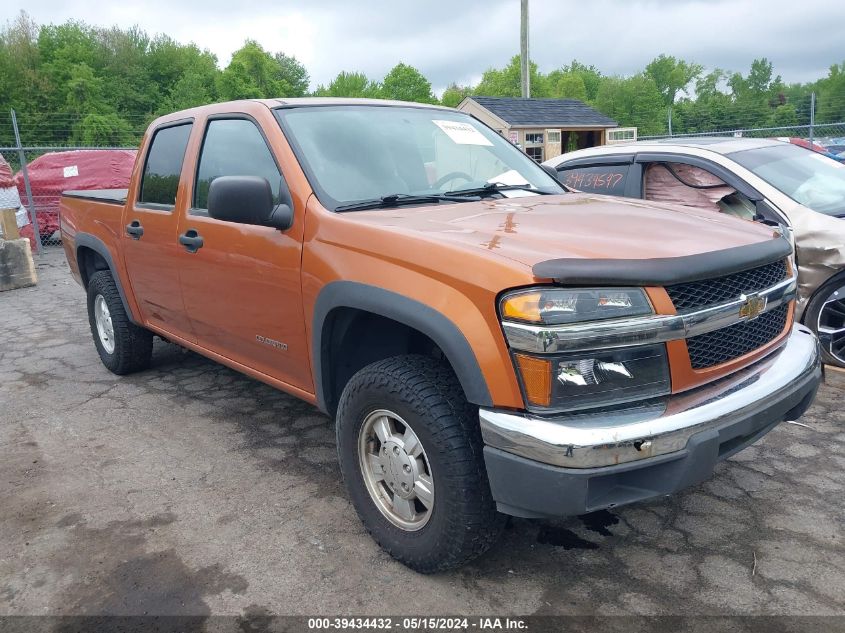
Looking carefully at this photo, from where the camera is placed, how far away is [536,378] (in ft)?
7.09

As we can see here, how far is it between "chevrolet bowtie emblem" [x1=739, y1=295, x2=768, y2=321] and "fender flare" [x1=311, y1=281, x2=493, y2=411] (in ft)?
3.29

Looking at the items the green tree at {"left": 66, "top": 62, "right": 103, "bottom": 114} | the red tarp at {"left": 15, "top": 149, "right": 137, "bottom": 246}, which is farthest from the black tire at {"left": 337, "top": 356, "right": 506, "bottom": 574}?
the green tree at {"left": 66, "top": 62, "right": 103, "bottom": 114}

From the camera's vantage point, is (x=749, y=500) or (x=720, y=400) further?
(x=749, y=500)

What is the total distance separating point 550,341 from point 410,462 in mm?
803

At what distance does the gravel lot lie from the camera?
8.38 feet

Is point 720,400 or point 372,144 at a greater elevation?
point 372,144

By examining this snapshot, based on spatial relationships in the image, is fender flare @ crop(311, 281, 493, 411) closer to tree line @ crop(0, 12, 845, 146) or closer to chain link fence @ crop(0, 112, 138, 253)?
chain link fence @ crop(0, 112, 138, 253)

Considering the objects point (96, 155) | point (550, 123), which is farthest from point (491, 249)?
point (550, 123)

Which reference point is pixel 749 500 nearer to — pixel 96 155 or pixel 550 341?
pixel 550 341

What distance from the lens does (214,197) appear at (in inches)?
116

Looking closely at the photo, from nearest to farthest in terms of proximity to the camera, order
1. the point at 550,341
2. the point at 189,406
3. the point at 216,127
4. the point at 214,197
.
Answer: the point at 550,341 < the point at 214,197 < the point at 216,127 < the point at 189,406

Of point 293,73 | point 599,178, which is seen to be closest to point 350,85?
point 293,73

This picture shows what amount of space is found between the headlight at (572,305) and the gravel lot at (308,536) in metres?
1.08

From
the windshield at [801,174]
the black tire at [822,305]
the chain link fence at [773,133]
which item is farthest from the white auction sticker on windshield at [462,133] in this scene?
the chain link fence at [773,133]
